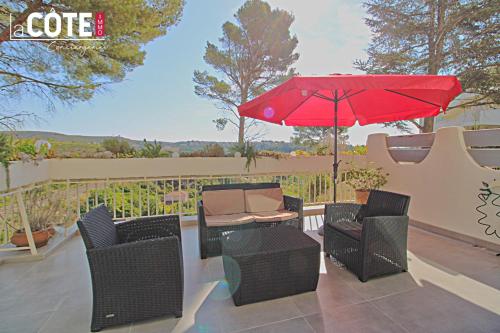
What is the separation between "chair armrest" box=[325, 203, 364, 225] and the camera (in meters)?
3.23

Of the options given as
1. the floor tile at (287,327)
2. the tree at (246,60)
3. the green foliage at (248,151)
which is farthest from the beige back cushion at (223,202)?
the tree at (246,60)

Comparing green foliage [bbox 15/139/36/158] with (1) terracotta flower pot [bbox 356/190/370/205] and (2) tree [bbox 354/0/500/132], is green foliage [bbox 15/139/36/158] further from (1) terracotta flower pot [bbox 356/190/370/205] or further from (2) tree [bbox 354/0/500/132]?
(2) tree [bbox 354/0/500/132]

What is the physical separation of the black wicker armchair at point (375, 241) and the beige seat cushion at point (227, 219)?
3.29 ft

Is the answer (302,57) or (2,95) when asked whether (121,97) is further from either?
(302,57)

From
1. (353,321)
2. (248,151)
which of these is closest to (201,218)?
(353,321)

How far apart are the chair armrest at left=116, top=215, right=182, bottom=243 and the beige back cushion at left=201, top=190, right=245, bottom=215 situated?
2.53 feet

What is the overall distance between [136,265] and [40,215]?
8.65 feet

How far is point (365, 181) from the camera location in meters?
4.87

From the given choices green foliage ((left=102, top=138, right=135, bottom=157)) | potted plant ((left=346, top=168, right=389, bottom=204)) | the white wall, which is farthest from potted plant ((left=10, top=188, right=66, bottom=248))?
the white wall

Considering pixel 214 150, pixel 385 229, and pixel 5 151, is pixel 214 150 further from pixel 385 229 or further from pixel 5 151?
pixel 385 229

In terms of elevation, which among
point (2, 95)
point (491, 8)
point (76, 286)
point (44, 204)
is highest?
point (491, 8)

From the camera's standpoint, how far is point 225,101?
12125 millimetres

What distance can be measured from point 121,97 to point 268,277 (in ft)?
23.1

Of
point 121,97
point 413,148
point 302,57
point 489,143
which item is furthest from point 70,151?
point 302,57
